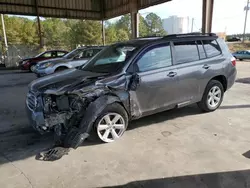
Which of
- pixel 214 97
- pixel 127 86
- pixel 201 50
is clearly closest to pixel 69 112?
pixel 127 86

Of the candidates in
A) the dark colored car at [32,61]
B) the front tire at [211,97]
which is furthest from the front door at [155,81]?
the dark colored car at [32,61]

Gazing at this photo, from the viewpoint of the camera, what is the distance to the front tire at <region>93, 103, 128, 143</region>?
11.5ft

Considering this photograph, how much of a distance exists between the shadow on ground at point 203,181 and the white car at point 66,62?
7012mm

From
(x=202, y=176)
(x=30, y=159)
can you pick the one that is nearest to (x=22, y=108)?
(x=30, y=159)

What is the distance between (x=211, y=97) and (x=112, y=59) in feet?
8.03

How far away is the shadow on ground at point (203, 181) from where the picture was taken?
2529mm

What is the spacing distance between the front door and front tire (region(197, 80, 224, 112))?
96 cm

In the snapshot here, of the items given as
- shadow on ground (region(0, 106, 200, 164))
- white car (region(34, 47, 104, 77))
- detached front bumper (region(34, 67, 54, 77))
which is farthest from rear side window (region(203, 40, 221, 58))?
detached front bumper (region(34, 67, 54, 77))

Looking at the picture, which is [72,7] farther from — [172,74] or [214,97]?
[172,74]

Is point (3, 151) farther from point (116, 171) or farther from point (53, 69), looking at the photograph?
point (53, 69)

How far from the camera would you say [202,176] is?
8.84 feet

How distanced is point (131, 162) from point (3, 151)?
2.09 metres

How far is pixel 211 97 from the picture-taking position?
4.91 m

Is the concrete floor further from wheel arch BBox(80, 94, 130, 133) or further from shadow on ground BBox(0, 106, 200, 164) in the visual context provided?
wheel arch BBox(80, 94, 130, 133)
